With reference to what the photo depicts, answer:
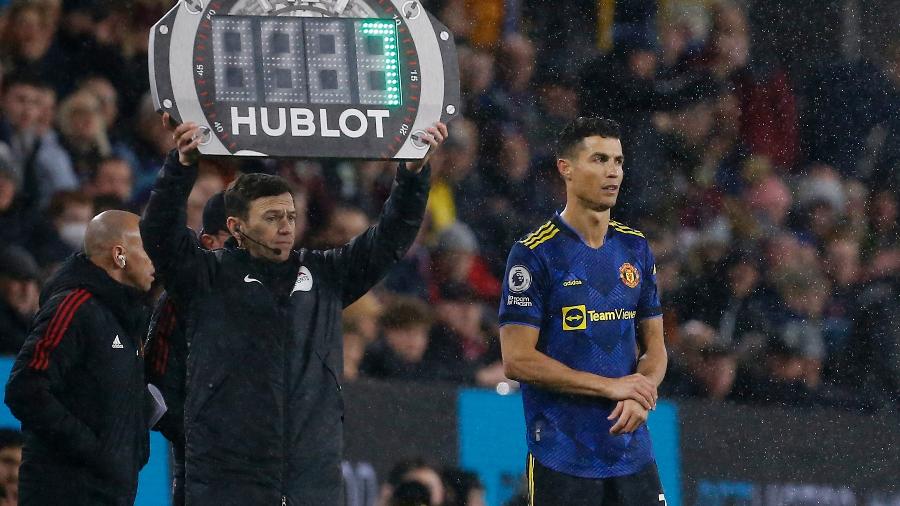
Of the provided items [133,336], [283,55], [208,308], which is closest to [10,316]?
[133,336]

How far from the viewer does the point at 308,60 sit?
4266 mm

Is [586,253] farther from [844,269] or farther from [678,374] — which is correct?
[844,269]

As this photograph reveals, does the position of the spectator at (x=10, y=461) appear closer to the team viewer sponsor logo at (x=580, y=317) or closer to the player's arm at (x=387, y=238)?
the player's arm at (x=387, y=238)

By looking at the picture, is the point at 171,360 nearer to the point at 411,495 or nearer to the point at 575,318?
the point at 575,318

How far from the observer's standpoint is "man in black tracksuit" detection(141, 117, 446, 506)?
172 inches

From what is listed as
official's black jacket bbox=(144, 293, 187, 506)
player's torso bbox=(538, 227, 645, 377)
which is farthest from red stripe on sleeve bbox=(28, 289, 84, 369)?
player's torso bbox=(538, 227, 645, 377)

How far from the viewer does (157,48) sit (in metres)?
4.17

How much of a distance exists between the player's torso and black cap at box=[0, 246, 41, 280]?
2.60 m

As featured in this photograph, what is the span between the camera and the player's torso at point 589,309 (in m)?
4.74

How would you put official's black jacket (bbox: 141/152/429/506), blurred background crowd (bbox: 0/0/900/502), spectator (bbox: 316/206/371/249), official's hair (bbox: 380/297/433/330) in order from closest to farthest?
official's black jacket (bbox: 141/152/429/506), blurred background crowd (bbox: 0/0/900/502), official's hair (bbox: 380/297/433/330), spectator (bbox: 316/206/371/249)

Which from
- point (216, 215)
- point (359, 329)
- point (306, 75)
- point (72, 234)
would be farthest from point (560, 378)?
point (72, 234)

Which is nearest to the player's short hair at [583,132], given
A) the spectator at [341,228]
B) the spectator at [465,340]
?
the spectator at [465,340]

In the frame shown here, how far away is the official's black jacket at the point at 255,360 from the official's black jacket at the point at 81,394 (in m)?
0.44

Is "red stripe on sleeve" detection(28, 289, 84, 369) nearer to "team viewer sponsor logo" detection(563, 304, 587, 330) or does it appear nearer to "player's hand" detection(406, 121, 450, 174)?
"player's hand" detection(406, 121, 450, 174)
